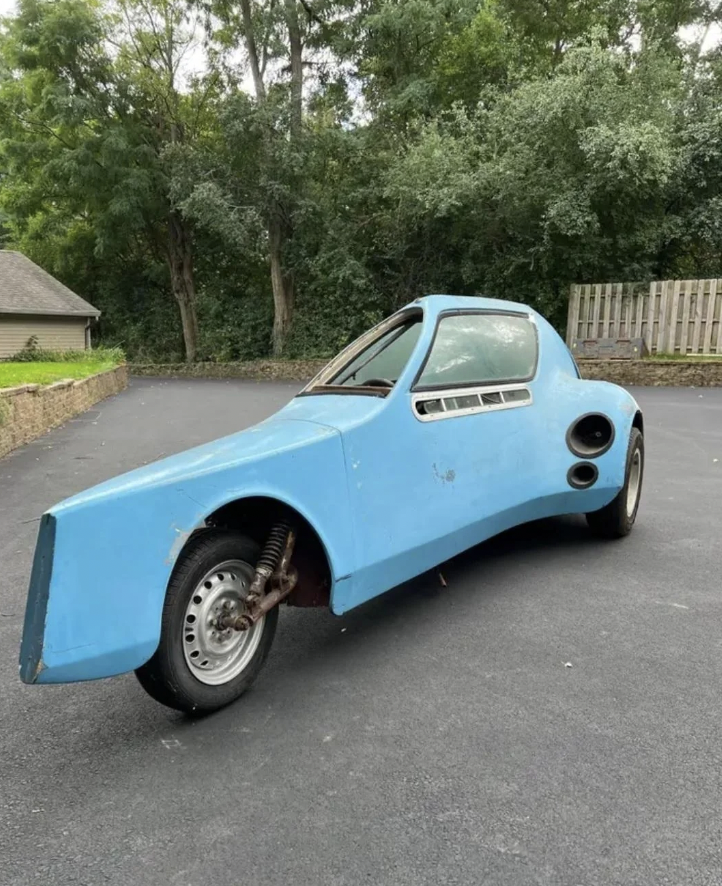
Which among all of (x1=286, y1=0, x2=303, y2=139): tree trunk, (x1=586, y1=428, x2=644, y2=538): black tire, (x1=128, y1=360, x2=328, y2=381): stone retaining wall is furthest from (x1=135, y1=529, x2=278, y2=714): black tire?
(x1=286, y1=0, x2=303, y2=139): tree trunk

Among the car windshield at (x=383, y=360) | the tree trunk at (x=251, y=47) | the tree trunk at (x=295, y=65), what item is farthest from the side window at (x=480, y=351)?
the tree trunk at (x=251, y=47)

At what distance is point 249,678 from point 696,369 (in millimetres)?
16399

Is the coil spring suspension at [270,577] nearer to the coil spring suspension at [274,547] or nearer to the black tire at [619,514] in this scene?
the coil spring suspension at [274,547]

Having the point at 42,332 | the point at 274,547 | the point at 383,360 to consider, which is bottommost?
the point at 274,547

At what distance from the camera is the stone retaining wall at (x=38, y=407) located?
9.29 m

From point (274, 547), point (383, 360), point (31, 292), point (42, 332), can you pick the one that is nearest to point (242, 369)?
point (42, 332)

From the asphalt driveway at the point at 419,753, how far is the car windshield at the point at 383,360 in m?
1.34

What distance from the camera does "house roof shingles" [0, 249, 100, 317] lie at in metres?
27.8

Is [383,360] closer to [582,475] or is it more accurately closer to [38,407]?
[582,475]

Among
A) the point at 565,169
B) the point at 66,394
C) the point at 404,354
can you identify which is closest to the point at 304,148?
the point at 565,169

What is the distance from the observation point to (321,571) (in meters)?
3.14

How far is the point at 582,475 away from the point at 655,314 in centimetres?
1570

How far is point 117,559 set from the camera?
2.31 m

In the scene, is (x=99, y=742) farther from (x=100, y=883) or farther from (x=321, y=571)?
(x=321, y=571)
